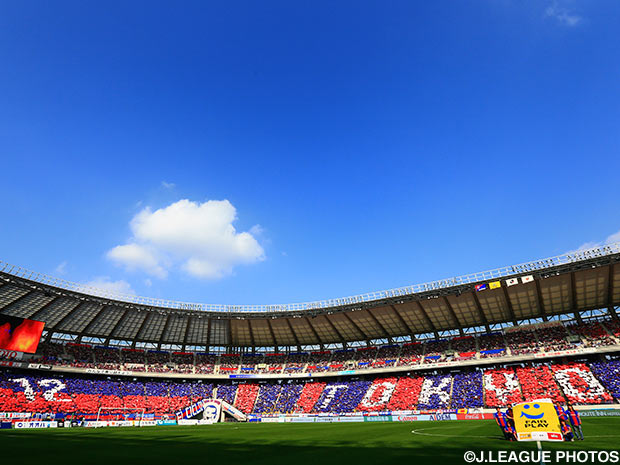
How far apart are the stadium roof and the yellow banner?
3868 centimetres

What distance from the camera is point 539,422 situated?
8242mm

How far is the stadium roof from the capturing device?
1710 inches

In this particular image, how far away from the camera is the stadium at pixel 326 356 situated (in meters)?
42.4

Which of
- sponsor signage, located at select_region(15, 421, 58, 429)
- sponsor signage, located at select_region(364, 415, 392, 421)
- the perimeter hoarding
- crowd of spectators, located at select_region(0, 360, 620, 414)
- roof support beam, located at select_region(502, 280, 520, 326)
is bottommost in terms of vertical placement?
sponsor signage, located at select_region(15, 421, 58, 429)

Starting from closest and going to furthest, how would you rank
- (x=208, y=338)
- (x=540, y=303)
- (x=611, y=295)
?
1. (x=611, y=295)
2. (x=540, y=303)
3. (x=208, y=338)

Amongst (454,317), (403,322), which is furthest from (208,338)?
(454,317)

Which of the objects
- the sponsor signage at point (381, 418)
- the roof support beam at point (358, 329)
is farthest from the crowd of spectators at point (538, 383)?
the roof support beam at point (358, 329)

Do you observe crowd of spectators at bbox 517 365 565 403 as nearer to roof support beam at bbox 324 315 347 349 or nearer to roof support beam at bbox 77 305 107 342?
roof support beam at bbox 324 315 347 349

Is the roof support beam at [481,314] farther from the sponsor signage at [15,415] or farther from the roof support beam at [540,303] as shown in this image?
the sponsor signage at [15,415]

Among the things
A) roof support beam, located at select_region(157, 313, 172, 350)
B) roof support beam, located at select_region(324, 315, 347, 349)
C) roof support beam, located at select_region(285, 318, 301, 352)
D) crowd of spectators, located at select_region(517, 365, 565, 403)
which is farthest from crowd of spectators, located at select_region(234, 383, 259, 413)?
crowd of spectators, located at select_region(517, 365, 565, 403)

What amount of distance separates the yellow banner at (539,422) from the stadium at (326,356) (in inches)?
1186

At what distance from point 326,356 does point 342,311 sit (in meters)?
16.3

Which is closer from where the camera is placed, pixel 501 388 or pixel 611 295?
pixel 501 388

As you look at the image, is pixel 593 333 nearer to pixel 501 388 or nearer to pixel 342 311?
pixel 501 388
